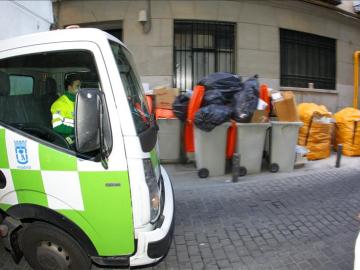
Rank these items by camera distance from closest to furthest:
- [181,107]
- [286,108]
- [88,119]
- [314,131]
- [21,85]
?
[88,119] → [21,85] → [286,108] → [181,107] → [314,131]

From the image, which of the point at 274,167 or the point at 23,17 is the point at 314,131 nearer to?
the point at 274,167

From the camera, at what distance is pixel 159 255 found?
2988 mm

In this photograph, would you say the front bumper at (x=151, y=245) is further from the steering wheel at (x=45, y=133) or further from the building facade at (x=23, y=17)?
the building facade at (x=23, y=17)

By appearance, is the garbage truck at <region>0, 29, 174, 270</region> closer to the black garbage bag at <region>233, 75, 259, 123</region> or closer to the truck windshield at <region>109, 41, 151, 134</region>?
the truck windshield at <region>109, 41, 151, 134</region>

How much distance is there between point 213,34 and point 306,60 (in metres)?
3.52

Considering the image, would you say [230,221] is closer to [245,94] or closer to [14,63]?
[245,94]

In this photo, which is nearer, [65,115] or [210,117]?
[65,115]

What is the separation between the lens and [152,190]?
10.0ft

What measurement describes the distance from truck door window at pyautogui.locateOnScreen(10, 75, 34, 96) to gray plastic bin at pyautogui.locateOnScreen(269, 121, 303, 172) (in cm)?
460

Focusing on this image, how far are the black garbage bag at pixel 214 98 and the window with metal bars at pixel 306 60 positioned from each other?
18.5 feet

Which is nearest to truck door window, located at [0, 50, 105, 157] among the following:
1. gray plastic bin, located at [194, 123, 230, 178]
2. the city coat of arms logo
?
the city coat of arms logo

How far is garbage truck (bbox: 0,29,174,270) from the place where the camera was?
2.85 meters

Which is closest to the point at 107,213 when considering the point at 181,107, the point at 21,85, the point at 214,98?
the point at 21,85

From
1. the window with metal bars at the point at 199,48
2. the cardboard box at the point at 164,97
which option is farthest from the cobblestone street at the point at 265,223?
the window with metal bars at the point at 199,48
